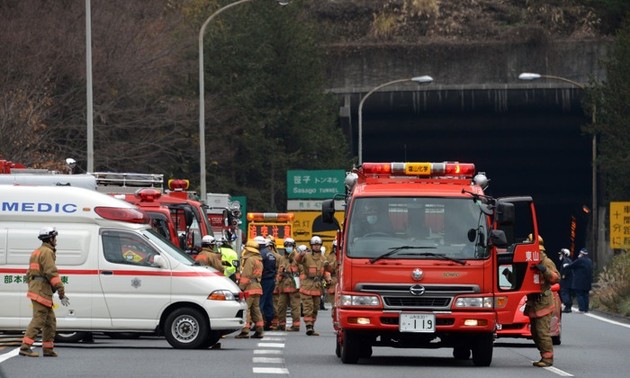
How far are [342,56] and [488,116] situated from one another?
6672 mm

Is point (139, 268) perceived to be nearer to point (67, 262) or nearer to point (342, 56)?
point (67, 262)

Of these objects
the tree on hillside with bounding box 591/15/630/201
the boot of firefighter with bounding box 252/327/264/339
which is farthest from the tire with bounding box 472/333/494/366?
the tree on hillside with bounding box 591/15/630/201

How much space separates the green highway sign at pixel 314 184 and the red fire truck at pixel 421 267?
31.3 m

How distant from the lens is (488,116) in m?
63.9

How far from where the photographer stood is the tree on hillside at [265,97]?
208 feet

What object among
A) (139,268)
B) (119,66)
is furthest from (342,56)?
(139,268)

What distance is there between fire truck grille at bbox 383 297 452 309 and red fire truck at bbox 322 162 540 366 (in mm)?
12

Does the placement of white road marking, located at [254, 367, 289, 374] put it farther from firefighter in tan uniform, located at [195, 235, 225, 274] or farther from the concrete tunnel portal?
the concrete tunnel portal

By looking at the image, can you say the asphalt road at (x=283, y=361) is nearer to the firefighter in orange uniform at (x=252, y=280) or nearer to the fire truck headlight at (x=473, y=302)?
the firefighter in orange uniform at (x=252, y=280)

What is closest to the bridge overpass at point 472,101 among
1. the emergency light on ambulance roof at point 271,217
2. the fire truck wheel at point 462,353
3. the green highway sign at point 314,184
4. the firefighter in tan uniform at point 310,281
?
the green highway sign at point 314,184

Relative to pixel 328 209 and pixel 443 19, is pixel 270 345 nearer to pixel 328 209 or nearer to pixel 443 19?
pixel 328 209

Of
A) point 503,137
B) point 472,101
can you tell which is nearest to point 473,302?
point 472,101

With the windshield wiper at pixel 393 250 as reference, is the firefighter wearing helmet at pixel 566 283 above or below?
below

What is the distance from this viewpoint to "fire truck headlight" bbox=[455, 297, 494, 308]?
20.4m
